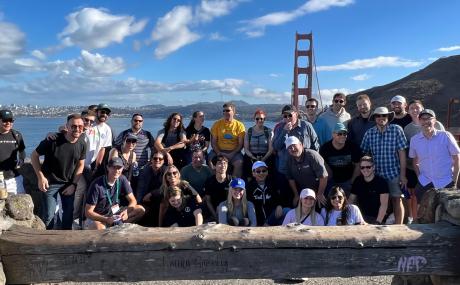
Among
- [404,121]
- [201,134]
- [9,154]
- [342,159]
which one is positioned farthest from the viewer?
[201,134]

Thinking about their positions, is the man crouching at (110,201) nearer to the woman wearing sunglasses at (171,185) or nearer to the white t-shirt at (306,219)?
the woman wearing sunglasses at (171,185)

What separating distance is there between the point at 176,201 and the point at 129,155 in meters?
1.18

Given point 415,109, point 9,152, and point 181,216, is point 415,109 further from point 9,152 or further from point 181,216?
point 9,152

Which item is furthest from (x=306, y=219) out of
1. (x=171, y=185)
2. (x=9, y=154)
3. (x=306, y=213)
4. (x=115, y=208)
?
(x=9, y=154)

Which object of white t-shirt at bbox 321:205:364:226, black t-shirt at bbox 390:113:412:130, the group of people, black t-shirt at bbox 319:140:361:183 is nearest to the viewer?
white t-shirt at bbox 321:205:364:226

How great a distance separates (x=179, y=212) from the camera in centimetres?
524

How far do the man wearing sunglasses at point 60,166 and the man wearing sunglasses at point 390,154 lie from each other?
377cm

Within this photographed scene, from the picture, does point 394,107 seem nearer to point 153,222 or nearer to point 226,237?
point 153,222

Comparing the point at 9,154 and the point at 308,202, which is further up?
the point at 9,154

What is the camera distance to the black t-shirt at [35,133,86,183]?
5.35 metres

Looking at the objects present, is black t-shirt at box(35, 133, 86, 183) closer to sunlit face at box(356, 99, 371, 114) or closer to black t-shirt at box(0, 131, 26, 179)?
black t-shirt at box(0, 131, 26, 179)

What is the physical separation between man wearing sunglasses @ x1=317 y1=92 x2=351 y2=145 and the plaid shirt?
36.1 inches

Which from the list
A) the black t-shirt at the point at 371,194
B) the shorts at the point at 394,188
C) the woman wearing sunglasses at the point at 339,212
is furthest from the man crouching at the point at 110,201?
the shorts at the point at 394,188

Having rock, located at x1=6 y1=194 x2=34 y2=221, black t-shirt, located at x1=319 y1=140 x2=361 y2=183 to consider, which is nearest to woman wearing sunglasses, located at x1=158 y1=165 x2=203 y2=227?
black t-shirt, located at x1=319 y1=140 x2=361 y2=183
